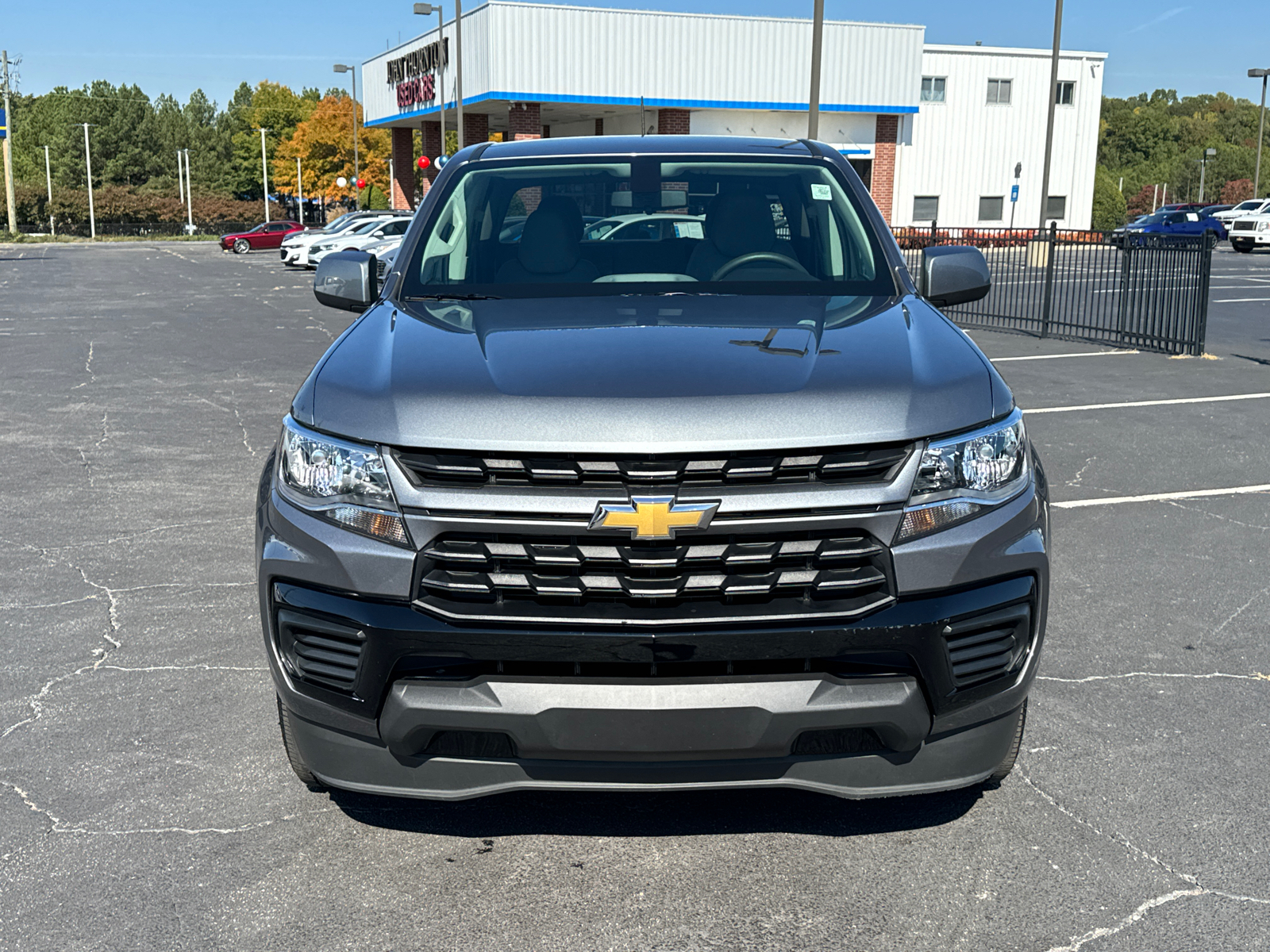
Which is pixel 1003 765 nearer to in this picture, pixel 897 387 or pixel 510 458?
pixel 897 387

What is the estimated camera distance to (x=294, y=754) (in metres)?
3.39

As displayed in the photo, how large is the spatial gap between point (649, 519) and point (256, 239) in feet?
195

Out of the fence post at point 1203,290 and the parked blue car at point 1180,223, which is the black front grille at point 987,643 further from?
the parked blue car at point 1180,223

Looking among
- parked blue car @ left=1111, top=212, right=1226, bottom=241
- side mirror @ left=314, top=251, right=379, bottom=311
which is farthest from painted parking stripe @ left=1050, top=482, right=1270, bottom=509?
parked blue car @ left=1111, top=212, right=1226, bottom=241

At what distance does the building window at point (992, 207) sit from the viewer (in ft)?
175

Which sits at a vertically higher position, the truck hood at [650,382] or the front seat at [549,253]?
the front seat at [549,253]

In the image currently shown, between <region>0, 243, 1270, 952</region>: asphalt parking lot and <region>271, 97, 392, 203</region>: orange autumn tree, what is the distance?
7686 cm

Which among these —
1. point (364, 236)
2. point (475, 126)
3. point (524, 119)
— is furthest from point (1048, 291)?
point (475, 126)

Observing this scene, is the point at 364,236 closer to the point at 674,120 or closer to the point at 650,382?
the point at 674,120

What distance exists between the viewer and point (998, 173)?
53.2 metres

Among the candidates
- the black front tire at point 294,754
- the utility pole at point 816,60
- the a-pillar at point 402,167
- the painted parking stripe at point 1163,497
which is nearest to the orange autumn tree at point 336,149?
the a-pillar at point 402,167

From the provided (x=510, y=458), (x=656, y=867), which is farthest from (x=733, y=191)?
(x=656, y=867)

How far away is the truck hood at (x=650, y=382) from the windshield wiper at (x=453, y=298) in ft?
1.05

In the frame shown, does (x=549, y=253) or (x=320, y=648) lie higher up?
(x=549, y=253)
